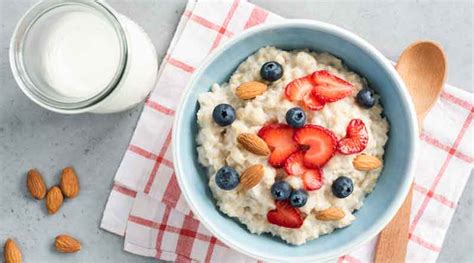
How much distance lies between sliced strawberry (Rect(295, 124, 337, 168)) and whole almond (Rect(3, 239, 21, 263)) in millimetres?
810

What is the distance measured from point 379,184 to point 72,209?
2.54 ft

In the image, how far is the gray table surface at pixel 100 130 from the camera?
1.69 m

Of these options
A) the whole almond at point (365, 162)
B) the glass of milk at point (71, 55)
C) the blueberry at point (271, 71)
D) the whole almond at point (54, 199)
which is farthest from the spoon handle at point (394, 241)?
the whole almond at point (54, 199)

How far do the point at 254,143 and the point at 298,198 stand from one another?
14cm

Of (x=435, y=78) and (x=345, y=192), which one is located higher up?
(x=435, y=78)

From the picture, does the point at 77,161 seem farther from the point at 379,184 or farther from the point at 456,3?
the point at 456,3

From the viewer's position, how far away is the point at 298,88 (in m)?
1.38

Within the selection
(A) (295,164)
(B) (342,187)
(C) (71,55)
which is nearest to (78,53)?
(C) (71,55)

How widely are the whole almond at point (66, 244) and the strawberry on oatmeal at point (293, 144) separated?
1.55 feet

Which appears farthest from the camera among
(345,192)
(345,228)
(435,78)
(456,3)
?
(456,3)

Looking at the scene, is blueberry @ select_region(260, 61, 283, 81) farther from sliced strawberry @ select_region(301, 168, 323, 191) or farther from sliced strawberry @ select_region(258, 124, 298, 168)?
sliced strawberry @ select_region(301, 168, 323, 191)

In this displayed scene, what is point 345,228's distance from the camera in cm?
146

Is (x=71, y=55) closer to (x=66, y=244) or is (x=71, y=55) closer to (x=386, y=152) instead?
(x=66, y=244)

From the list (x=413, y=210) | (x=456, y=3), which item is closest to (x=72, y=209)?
(x=413, y=210)
